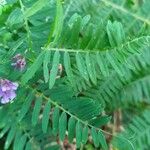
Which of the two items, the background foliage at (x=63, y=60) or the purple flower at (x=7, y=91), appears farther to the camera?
the purple flower at (x=7, y=91)

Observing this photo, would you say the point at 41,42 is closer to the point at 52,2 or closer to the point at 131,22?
the point at 52,2

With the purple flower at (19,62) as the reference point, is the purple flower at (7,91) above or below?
below
